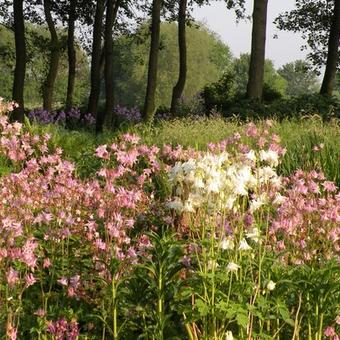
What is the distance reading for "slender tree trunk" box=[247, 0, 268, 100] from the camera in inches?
787

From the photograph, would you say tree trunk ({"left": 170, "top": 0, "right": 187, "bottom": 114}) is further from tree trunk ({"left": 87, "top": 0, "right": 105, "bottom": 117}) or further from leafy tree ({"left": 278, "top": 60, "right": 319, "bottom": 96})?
leafy tree ({"left": 278, "top": 60, "right": 319, "bottom": 96})

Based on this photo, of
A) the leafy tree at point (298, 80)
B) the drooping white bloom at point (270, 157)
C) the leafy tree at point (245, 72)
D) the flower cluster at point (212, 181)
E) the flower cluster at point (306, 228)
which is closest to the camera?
the flower cluster at point (212, 181)

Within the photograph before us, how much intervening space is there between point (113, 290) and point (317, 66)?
30.9 m

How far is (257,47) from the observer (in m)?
20.2

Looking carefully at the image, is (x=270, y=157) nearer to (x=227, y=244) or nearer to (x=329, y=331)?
(x=227, y=244)

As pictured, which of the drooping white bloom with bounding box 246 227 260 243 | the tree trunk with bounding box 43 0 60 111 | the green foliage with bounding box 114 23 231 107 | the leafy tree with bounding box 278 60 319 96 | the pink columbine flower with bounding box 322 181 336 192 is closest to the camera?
the drooping white bloom with bounding box 246 227 260 243

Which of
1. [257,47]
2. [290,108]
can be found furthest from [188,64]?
[290,108]

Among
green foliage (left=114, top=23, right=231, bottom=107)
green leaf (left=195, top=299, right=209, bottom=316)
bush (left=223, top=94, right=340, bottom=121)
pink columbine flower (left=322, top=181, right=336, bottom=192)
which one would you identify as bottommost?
green leaf (left=195, top=299, right=209, bottom=316)

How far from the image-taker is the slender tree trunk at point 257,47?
19984 millimetres

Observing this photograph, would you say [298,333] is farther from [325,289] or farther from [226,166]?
[226,166]

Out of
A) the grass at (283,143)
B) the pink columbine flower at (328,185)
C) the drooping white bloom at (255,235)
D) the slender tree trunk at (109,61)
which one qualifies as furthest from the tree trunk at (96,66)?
the drooping white bloom at (255,235)

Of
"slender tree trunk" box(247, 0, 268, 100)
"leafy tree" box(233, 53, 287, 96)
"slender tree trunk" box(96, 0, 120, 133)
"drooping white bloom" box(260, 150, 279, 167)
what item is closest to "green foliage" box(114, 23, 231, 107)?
"leafy tree" box(233, 53, 287, 96)

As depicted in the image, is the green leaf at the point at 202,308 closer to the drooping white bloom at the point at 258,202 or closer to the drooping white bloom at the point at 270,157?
the drooping white bloom at the point at 258,202

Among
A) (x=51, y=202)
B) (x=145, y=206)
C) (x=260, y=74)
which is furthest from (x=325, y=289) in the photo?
(x=260, y=74)
